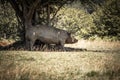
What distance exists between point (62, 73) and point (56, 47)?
9.55 meters

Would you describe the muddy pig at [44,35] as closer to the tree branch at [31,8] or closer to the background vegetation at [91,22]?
the tree branch at [31,8]

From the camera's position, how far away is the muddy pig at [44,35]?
18.5m

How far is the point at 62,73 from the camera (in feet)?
31.4

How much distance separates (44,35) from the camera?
18.7 m

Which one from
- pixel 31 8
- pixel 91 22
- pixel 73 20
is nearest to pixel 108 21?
pixel 91 22

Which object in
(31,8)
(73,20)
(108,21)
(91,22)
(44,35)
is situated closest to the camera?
(44,35)

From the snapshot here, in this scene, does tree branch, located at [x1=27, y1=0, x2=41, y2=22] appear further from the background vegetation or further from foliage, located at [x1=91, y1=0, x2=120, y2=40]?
foliage, located at [x1=91, y1=0, x2=120, y2=40]

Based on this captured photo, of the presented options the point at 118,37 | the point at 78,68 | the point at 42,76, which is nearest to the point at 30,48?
the point at 78,68

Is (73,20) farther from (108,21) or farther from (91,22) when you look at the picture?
(108,21)

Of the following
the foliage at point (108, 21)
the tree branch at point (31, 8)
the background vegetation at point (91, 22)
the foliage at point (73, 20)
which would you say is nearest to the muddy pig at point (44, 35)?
the tree branch at point (31, 8)

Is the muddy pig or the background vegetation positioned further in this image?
the background vegetation

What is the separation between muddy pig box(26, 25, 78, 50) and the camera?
18469 mm

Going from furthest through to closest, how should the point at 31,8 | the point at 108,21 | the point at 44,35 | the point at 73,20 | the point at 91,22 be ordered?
the point at 73,20, the point at 91,22, the point at 108,21, the point at 31,8, the point at 44,35

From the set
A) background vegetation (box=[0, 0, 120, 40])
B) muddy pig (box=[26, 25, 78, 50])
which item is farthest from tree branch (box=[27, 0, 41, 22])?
background vegetation (box=[0, 0, 120, 40])
